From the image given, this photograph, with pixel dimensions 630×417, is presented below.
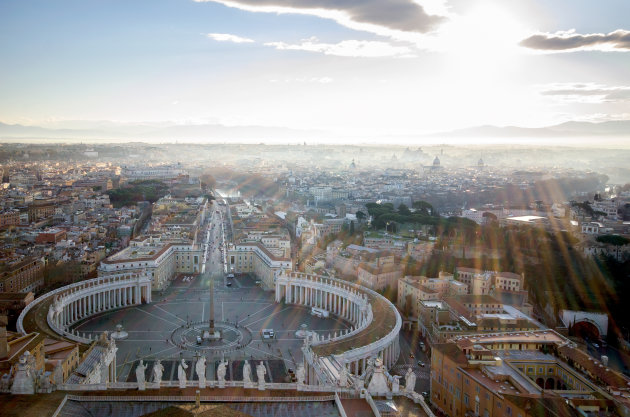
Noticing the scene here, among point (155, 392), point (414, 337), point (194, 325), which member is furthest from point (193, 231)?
point (155, 392)

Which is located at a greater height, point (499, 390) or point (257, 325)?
point (499, 390)

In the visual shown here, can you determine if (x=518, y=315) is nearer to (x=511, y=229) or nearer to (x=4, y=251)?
(x=511, y=229)

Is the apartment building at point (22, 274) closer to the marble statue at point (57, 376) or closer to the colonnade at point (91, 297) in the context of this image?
the colonnade at point (91, 297)

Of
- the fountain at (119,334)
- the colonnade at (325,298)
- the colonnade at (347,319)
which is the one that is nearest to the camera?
the colonnade at (347,319)

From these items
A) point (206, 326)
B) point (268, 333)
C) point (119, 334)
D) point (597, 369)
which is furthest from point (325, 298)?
point (597, 369)

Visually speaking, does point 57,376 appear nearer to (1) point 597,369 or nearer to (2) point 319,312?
(1) point 597,369

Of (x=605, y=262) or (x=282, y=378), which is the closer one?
(x=282, y=378)

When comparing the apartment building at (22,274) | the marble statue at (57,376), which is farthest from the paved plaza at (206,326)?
the marble statue at (57,376)

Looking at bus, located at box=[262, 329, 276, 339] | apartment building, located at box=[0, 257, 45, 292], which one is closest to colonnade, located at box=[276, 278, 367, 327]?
bus, located at box=[262, 329, 276, 339]

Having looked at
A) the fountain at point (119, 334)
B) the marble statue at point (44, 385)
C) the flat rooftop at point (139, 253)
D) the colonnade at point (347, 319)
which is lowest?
the fountain at point (119, 334)
